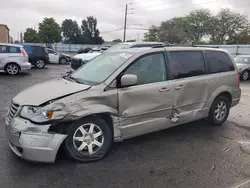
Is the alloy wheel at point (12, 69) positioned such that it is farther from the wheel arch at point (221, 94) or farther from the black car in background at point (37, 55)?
the wheel arch at point (221, 94)

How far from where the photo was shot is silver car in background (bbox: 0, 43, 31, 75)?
12.4m

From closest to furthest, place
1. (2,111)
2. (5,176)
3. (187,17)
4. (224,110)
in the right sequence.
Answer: (5,176) < (224,110) < (2,111) < (187,17)

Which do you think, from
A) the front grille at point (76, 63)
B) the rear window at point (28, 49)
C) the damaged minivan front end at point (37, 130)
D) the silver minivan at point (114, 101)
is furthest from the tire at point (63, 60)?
the damaged minivan front end at point (37, 130)

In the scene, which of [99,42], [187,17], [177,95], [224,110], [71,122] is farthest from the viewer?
[99,42]

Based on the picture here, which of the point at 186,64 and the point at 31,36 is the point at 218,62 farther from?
the point at 31,36

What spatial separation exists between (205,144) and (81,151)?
2.28 metres

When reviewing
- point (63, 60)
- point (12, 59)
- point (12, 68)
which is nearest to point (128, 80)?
point (12, 59)

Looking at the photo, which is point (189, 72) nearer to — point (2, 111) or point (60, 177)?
point (60, 177)

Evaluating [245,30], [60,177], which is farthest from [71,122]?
[245,30]

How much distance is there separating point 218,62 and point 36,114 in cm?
394

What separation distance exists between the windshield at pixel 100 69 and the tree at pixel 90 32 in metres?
69.2

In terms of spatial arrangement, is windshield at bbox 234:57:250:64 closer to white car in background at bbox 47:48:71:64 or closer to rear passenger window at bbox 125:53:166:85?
rear passenger window at bbox 125:53:166:85

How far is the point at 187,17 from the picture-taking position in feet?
190

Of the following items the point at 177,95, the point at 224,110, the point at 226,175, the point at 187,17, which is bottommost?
the point at 226,175
